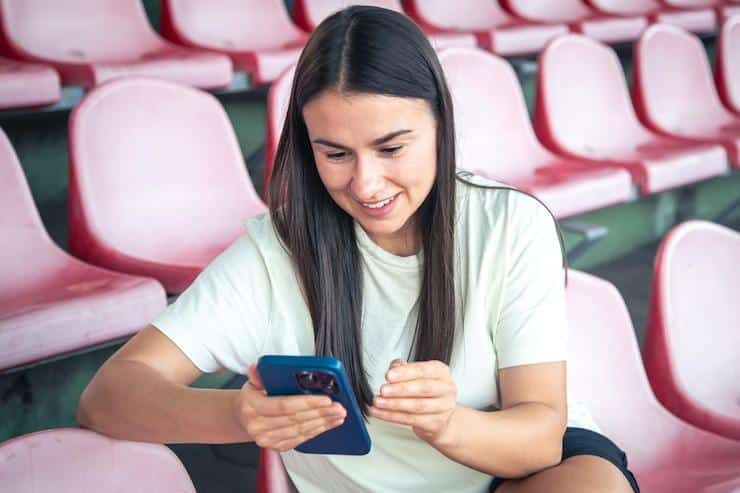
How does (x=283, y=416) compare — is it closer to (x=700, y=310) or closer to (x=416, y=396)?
(x=416, y=396)

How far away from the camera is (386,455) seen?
3.53ft

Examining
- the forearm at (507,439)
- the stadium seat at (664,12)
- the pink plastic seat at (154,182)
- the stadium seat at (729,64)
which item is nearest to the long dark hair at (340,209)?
the forearm at (507,439)

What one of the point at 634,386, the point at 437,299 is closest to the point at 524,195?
the point at 437,299

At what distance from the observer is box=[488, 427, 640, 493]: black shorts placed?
1075 millimetres

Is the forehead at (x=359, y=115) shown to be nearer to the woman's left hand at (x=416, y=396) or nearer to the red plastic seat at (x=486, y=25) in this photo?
the woman's left hand at (x=416, y=396)

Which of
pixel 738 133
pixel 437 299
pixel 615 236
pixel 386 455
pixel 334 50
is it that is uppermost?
pixel 334 50

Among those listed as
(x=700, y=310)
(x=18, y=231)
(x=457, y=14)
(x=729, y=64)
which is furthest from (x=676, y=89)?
(x=18, y=231)

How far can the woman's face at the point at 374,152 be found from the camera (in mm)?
962

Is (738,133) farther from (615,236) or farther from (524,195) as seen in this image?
(524,195)

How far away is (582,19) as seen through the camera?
327 centimetres

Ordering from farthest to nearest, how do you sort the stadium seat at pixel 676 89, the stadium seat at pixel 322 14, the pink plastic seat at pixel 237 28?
the stadium seat at pixel 676 89 → the stadium seat at pixel 322 14 → the pink plastic seat at pixel 237 28

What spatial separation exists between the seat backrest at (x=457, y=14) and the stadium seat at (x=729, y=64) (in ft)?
2.06

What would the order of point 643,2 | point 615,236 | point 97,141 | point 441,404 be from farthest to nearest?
1. point 643,2
2. point 615,236
3. point 97,141
4. point 441,404

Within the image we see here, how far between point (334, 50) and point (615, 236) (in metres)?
1.94
